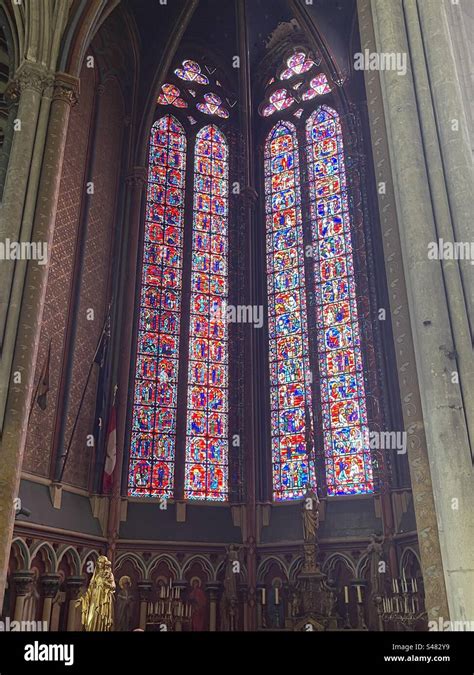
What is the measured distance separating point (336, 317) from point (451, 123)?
832 centimetres

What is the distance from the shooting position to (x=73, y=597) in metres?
11.4

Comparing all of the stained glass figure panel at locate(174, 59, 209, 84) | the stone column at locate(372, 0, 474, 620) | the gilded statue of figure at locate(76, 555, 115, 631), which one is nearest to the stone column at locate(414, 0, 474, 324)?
the stone column at locate(372, 0, 474, 620)

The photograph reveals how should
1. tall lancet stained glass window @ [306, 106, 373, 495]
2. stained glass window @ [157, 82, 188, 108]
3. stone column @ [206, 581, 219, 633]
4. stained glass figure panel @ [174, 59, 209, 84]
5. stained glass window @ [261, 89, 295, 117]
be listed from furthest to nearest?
stained glass figure panel @ [174, 59, 209, 84], stained glass window @ [261, 89, 295, 117], stained glass window @ [157, 82, 188, 108], tall lancet stained glass window @ [306, 106, 373, 495], stone column @ [206, 581, 219, 633]

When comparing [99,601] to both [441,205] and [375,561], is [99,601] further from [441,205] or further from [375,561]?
[441,205]

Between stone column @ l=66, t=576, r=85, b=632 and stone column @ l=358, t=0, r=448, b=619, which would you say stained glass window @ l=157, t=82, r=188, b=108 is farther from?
stone column @ l=66, t=576, r=85, b=632

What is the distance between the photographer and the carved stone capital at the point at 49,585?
35.8 ft

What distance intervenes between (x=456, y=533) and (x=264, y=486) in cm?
895

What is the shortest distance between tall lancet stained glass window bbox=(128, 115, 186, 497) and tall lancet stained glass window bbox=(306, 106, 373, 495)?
3253 millimetres

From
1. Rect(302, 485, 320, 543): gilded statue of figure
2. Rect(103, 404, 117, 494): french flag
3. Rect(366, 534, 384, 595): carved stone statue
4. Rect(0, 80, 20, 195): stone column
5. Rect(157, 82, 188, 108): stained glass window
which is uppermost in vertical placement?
Rect(157, 82, 188, 108): stained glass window

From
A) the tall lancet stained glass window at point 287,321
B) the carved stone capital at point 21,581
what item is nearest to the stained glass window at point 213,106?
the tall lancet stained glass window at point 287,321

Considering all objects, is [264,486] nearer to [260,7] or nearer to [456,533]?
Answer: [456,533]

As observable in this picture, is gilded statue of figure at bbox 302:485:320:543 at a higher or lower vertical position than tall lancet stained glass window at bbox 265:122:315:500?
lower

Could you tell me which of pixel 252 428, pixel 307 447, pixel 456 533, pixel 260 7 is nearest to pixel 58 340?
pixel 252 428

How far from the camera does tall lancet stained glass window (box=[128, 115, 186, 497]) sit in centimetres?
1374
